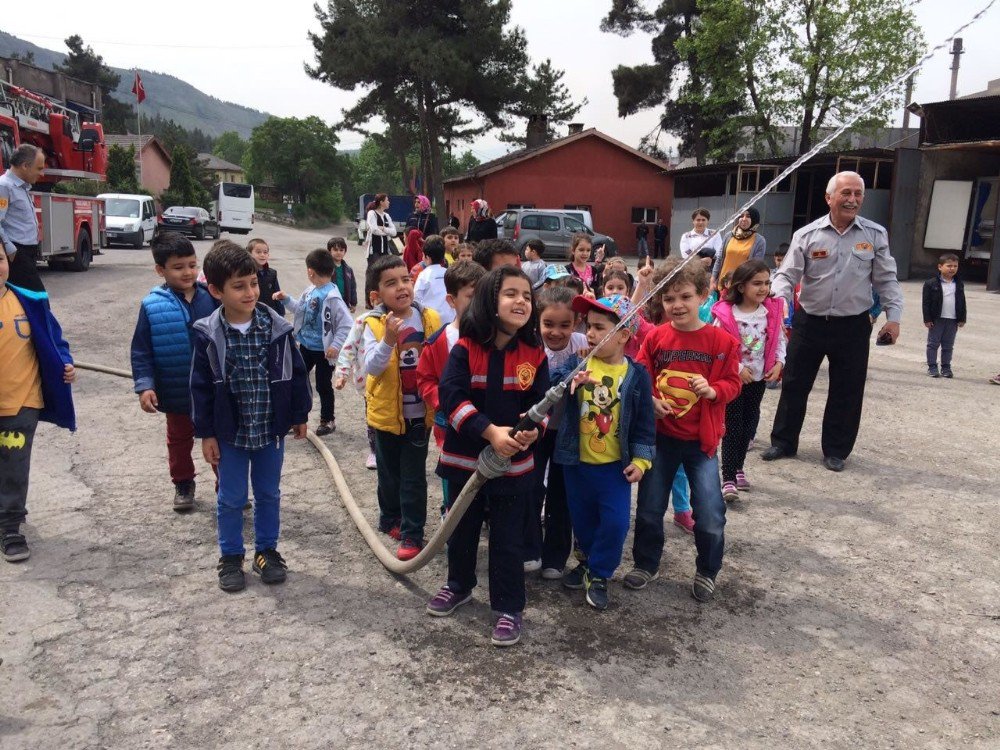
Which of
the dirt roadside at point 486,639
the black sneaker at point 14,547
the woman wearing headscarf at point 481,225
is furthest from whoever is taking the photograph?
the woman wearing headscarf at point 481,225

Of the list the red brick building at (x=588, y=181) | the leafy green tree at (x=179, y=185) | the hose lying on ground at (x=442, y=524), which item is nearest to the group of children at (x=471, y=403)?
the hose lying on ground at (x=442, y=524)

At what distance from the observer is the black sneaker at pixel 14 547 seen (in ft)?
13.0

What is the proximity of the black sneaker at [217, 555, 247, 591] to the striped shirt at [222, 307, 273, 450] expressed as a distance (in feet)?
1.94

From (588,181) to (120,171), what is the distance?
2903cm

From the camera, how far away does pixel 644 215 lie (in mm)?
38156

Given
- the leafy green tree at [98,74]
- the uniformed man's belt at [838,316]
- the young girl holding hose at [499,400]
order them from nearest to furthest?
the young girl holding hose at [499,400], the uniformed man's belt at [838,316], the leafy green tree at [98,74]

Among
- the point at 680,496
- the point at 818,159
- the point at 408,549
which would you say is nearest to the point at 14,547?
the point at 408,549

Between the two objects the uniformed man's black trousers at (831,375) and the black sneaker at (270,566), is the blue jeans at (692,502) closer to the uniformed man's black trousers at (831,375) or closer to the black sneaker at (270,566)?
the black sneaker at (270,566)

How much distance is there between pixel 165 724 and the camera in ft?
8.89

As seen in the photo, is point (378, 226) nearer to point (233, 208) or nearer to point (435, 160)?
point (435, 160)

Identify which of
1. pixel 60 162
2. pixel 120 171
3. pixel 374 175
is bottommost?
pixel 60 162

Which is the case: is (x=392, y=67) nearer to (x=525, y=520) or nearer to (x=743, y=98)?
(x=743, y=98)

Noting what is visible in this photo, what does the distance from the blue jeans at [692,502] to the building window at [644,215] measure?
35.5 meters

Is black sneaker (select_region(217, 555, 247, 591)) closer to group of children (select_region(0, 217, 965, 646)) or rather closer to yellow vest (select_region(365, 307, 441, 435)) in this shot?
group of children (select_region(0, 217, 965, 646))
